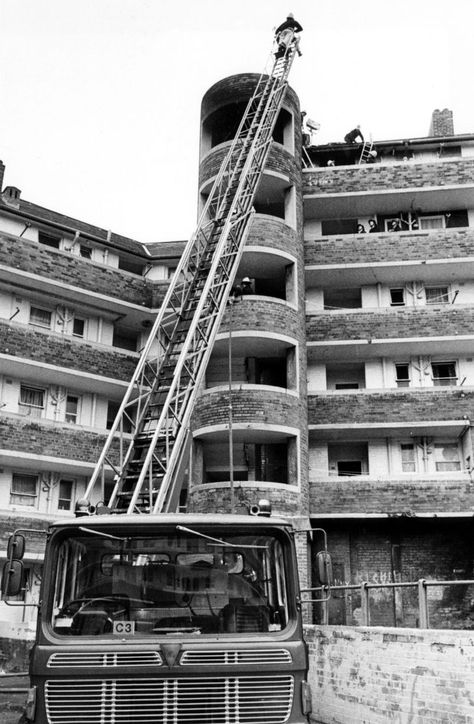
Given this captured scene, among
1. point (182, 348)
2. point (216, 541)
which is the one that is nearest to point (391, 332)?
point (182, 348)

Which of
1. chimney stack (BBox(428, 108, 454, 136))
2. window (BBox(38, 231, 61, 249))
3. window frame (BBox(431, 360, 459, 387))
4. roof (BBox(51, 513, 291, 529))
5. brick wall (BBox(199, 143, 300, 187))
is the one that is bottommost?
roof (BBox(51, 513, 291, 529))

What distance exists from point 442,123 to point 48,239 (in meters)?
17.2

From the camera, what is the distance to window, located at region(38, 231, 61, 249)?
28141mm

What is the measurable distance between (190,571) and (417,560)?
760 inches

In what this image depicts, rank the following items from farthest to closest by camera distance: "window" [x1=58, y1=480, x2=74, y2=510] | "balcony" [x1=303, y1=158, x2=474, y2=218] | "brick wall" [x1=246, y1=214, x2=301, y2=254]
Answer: "balcony" [x1=303, y1=158, x2=474, y2=218] < "window" [x1=58, y1=480, x2=74, y2=510] < "brick wall" [x1=246, y1=214, x2=301, y2=254]

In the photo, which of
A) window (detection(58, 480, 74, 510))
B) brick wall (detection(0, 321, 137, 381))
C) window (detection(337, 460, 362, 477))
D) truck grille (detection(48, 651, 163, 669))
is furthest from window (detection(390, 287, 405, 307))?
truck grille (detection(48, 651, 163, 669))

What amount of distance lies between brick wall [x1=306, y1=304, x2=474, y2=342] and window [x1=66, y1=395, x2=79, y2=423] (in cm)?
842

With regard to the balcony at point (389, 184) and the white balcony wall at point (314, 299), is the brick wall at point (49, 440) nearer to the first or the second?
the white balcony wall at point (314, 299)

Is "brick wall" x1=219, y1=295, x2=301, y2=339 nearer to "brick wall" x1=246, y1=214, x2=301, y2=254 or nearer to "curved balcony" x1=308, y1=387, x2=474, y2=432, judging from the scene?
"brick wall" x1=246, y1=214, x2=301, y2=254

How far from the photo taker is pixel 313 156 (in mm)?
30688

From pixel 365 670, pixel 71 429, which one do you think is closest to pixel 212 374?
pixel 71 429

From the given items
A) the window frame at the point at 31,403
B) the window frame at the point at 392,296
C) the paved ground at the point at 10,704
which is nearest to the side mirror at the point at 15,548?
→ the paved ground at the point at 10,704

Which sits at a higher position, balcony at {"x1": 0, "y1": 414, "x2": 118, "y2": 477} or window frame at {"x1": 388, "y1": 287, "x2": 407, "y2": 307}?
window frame at {"x1": 388, "y1": 287, "x2": 407, "y2": 307}

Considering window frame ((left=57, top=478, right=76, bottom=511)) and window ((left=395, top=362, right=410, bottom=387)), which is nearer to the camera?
window frame ((left=57, top=478, right=76, bottom=511))
